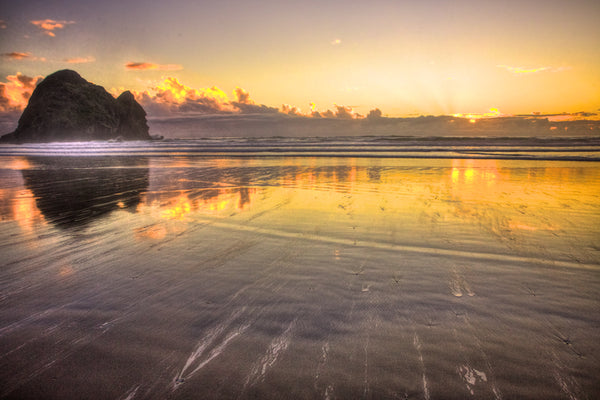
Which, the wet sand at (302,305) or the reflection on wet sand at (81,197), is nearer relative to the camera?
the wet sand at (302,305)

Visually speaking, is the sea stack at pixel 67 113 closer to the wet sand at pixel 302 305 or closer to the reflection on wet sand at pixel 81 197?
the reflection on wet sand at pixel 81 197

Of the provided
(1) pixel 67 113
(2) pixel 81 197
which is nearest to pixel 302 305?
(2) pixel 81 197

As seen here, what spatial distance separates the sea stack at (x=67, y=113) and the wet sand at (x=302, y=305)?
132603mm

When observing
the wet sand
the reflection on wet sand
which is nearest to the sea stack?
the reflection on wet sand

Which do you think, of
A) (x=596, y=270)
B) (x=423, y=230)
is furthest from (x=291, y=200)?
(x=596, y=270)

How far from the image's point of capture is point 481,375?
1.96 meters

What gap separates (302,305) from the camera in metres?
2.82

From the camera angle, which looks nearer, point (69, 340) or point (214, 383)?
point (214, 383)

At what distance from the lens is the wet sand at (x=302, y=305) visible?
194cm

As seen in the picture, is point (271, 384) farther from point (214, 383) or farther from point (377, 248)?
Answer: point (377, 248)

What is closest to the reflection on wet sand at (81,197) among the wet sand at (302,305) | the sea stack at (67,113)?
the wet sand at (302,305)

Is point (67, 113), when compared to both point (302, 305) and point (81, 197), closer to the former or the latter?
point (81, 197)

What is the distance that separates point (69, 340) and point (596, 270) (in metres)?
5.21

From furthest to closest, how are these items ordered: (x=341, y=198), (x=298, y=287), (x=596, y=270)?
(x=341, y=198) < (x=596, y=270) < (x=298, y=287)
